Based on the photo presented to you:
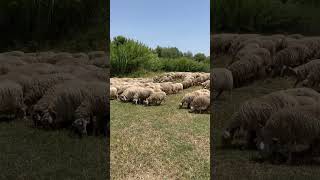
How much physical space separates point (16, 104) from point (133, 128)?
1.77m

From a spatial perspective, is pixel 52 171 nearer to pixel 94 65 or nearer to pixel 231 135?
pixel 94 65

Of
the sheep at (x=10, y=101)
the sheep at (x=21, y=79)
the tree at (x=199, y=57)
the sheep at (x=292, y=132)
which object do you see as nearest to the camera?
the sheep at (x=292, y=132)

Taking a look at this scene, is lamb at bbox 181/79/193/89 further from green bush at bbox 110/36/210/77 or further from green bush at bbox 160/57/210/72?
green bush at bbox 160/57/210/72

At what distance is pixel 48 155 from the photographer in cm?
480

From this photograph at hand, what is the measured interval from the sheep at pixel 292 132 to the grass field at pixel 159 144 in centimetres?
116

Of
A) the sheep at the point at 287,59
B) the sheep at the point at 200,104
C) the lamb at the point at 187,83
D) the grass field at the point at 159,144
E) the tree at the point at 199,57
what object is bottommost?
the grass field at the point at 159,144

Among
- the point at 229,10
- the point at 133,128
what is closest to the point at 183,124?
the point at 133,128

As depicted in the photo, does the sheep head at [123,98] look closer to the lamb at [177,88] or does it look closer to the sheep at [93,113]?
the lamb at [177,88]

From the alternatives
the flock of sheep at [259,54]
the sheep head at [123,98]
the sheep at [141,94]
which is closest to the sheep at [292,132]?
the flock of sheep at [259,54]

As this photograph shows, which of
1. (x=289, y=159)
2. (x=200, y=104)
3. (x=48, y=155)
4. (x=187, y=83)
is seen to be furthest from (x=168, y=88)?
(x=289, y=159)

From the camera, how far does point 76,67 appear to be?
5.27m

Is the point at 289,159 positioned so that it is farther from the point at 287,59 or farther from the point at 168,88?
the point at 168,88

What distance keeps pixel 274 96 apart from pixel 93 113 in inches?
72.1

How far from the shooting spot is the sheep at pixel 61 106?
5113mm
